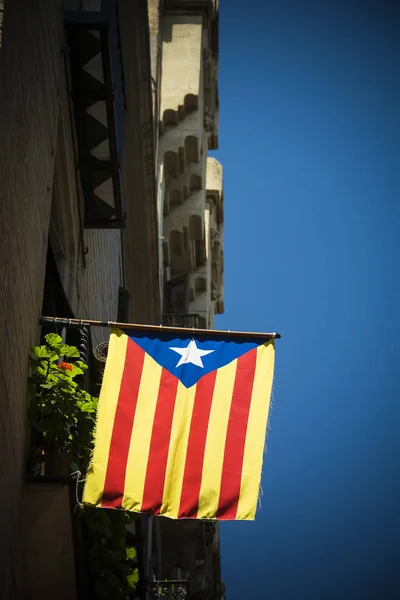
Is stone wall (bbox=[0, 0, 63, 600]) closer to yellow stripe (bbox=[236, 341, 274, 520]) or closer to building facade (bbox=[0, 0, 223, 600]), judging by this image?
building facade (bbox=[0, 0, 223, 600])

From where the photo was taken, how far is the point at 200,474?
974 centimetres

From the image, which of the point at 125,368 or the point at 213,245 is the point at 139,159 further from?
the point at 213,245

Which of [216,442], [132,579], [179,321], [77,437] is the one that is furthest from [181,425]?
[179,321]

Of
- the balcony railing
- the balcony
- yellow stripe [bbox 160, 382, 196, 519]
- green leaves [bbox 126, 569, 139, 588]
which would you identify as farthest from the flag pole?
the balcony railing

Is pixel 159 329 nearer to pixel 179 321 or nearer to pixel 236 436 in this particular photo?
pixel 236 436

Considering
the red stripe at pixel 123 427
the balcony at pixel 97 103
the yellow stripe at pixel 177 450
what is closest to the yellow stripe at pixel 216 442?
the yellow stripe at pixel 177 450

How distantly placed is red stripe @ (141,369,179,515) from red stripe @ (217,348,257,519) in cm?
55

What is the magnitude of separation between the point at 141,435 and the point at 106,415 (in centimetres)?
37

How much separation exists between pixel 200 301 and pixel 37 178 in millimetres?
24189

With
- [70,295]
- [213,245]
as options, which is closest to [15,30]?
[70,295]

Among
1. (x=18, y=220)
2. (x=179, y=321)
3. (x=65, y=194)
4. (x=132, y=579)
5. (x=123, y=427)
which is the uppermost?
(x=65, y=194)

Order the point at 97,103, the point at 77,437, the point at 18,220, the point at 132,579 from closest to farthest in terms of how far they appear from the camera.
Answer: the point at 18,220 → the point at 77,437 → the point at 132,579 → the point at 97,103

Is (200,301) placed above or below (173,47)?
below

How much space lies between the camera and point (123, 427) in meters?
9.81
